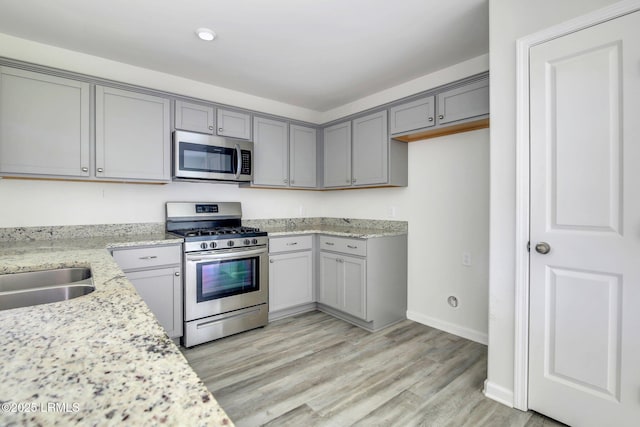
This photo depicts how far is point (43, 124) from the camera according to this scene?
2.32 metres

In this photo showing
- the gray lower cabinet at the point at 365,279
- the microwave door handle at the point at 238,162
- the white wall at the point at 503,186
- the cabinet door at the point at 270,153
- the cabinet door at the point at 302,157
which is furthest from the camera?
the cabinet door at the point at 302,157

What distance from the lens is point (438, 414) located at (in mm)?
1863

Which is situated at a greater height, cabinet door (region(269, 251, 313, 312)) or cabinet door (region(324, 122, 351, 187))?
cabinet door (region(324, 122, 351, 187))

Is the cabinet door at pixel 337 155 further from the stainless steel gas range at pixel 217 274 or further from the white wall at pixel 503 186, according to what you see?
the white wall at pixel 503 186

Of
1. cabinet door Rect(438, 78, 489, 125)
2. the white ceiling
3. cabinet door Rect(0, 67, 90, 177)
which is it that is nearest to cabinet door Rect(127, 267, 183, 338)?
cabinet door Rect(0, 67, 90, 177)

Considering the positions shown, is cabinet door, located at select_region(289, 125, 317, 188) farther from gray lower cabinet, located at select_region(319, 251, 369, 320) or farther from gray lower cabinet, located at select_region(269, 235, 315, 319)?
gray lower cabinet, located at select_region(319, 251, 369, 320)

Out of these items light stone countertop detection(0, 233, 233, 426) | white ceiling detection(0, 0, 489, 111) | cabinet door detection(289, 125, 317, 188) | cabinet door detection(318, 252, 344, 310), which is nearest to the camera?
light stone countertop detection(0, 233, 233, 426)

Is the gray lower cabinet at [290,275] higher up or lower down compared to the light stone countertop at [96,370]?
lower down

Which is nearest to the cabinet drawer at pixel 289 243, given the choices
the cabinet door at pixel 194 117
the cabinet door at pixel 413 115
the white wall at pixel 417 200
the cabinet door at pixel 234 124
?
the white wall at pixel 417 200

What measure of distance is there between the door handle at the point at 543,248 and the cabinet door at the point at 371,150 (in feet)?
5.28

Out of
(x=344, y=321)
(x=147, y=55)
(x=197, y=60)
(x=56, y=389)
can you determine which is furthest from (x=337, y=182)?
(x=56, y=389)

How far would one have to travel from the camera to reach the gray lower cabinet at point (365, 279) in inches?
121

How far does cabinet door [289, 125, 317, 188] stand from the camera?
373 cm

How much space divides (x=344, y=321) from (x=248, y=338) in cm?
101
